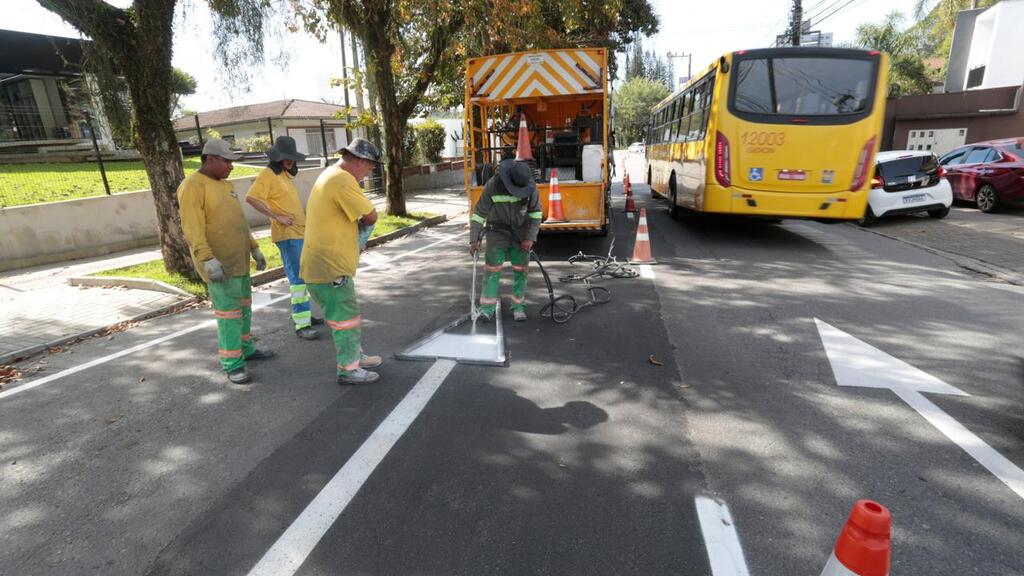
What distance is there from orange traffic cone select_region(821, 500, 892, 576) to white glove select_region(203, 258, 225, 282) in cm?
426

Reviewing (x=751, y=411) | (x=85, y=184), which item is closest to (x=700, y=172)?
(x=751, y=411)

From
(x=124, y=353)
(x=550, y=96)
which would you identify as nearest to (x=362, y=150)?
(x=124, y=353)

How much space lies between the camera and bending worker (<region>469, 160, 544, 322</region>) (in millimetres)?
5402

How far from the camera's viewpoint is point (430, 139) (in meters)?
26.8

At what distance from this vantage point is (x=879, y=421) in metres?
3.54

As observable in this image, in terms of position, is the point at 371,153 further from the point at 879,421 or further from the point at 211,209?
the point at 879,421

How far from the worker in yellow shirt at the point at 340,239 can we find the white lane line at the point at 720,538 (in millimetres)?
2646

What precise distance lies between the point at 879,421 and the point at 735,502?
4.79ft

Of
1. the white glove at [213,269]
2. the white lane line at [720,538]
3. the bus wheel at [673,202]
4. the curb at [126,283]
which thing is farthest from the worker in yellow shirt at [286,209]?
the bus wheel at [673,202]

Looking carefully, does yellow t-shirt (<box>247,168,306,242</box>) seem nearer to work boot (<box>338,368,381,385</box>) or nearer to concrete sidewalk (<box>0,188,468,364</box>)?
work boot (<box>338,368,381,385</box>)

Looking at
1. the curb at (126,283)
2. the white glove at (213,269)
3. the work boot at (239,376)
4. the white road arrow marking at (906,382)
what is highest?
the white glove at (213,269)

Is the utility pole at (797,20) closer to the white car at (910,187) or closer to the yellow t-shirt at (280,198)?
the white car at (910,187)

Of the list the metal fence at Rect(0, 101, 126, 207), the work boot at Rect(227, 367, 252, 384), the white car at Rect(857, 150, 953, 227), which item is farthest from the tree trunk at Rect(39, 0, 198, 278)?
the white car at Rect(857, 150, 953, 227)

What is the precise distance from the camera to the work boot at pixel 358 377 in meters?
4.29
